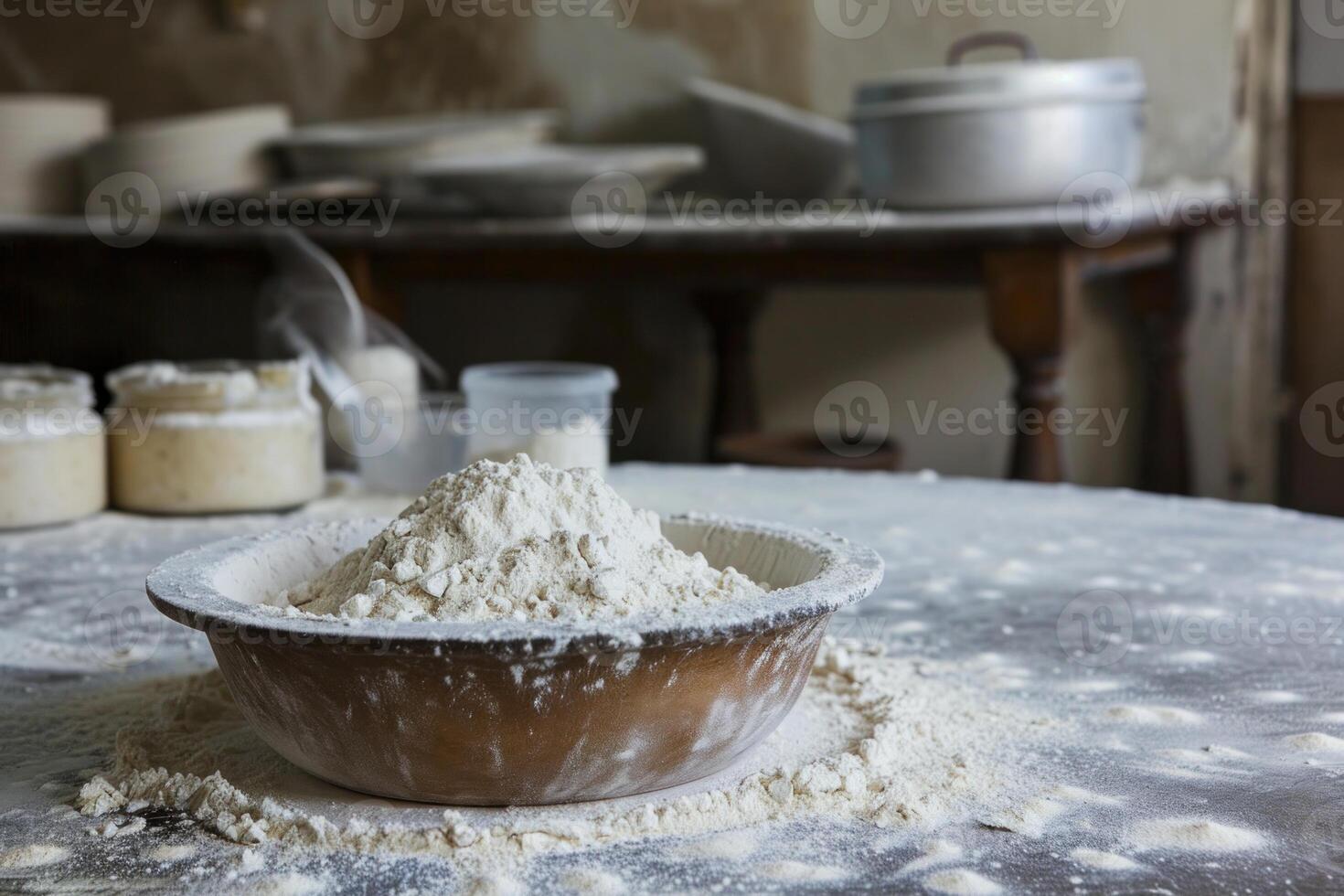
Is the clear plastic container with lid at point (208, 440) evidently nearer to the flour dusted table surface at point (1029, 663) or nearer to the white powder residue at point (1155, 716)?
the flour dusted table surface at point (1029, 663)

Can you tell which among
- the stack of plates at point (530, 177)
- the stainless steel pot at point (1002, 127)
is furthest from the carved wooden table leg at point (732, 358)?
the stainless steel pot at point (1002, 127)

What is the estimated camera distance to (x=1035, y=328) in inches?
88.6

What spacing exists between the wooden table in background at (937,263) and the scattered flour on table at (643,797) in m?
1.44

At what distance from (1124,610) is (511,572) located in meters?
0.62

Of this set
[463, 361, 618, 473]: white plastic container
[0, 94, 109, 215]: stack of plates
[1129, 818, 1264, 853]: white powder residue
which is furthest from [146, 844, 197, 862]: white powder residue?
[0, 94, 109, 215]: stack of plates

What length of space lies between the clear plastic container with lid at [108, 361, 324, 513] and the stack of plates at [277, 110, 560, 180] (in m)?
1.36

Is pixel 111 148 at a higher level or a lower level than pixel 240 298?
higher

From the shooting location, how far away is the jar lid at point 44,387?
1.48 m

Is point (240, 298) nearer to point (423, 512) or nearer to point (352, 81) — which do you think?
point (352, 81)

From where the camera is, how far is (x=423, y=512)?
806mm

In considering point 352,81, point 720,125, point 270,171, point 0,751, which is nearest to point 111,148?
point 270,171

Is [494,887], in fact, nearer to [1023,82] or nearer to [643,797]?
[643,797]

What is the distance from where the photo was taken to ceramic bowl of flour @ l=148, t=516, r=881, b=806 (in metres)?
0.67

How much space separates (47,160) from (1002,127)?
2285 millimetres
